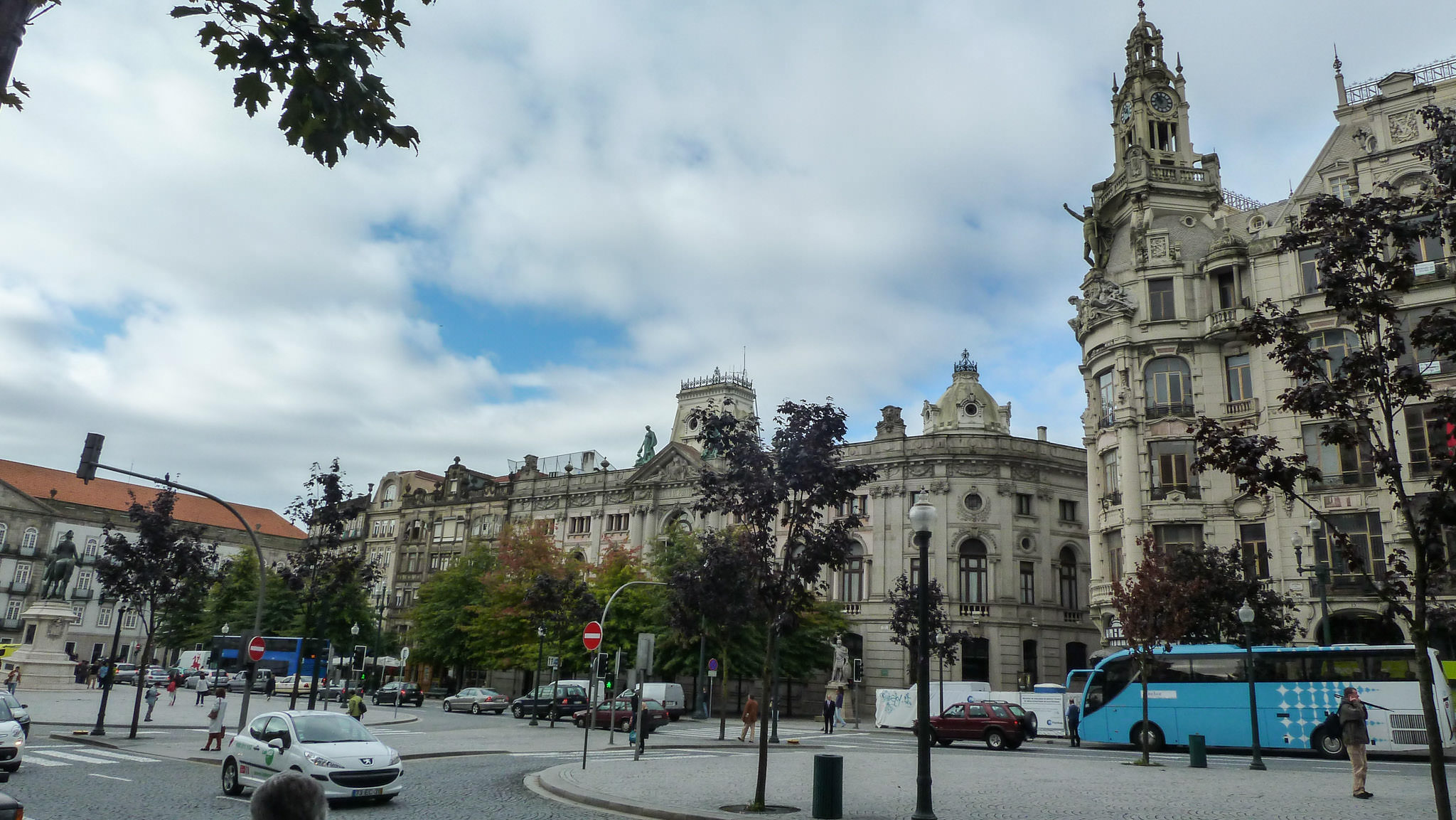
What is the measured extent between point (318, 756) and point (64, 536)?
247 feet

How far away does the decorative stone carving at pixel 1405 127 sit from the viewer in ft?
124

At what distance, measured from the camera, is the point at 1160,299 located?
42.9 meters

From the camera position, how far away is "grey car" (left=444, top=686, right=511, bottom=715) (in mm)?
51938

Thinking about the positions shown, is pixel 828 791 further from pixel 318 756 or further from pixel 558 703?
pixel 558 703

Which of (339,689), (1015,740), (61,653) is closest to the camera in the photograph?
(1015,740)

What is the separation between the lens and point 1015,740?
3300cm

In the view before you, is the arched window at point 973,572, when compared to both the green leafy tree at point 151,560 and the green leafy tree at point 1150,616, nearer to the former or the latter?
the green leafy tree at point 1150,616

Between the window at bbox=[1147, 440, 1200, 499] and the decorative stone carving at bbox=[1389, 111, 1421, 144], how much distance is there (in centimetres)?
1425

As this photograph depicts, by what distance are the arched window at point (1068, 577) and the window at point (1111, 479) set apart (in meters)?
13.8

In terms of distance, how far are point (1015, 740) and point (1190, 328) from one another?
1991 centimetres

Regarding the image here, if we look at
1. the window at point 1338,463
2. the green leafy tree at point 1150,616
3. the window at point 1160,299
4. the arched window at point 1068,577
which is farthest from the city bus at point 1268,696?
the arched window at point 1068,577

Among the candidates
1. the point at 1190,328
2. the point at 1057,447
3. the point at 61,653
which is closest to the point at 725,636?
the point at 1190,328

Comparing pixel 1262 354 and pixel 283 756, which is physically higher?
pixel 1262 354

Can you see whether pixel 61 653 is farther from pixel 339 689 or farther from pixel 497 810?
pixel 497 810
